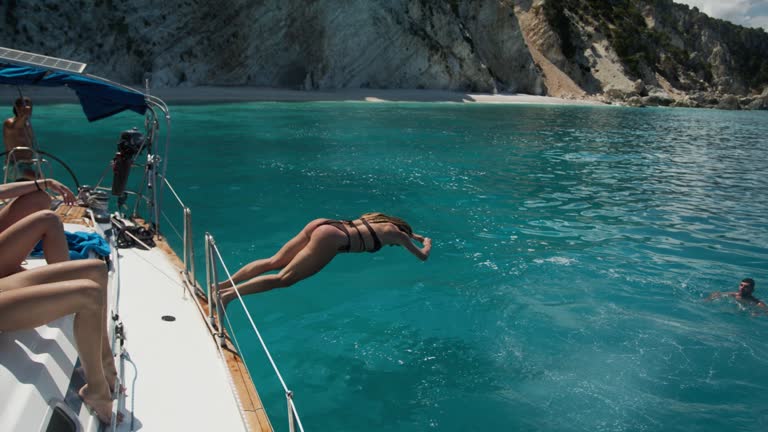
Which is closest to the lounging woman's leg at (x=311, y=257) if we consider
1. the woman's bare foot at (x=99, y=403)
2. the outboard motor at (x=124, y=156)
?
the woman's bare foot at (x=99, y=403)

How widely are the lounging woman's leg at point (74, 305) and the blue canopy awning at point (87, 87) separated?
12.2ft

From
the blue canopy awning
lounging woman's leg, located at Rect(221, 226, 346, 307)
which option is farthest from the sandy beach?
lounging woman's leg, located at Rect(221, 226, 346, 307)

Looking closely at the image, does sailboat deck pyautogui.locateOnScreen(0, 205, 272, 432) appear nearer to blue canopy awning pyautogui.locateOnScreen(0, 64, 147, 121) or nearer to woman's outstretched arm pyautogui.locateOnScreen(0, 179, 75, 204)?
woman's outstretched arm pyautogui.locateOnScreen(0, 179, 75, 204)

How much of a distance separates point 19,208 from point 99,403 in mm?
1981

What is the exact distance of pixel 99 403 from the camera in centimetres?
314

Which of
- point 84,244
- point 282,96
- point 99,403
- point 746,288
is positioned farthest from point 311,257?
point 282,96

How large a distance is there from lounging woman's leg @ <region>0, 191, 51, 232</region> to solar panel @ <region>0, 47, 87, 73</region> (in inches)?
63.2

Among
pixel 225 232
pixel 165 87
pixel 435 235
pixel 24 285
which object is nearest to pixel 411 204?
pixel 435 235

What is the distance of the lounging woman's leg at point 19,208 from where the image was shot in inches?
Result: 166

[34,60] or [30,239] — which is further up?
[34,60]

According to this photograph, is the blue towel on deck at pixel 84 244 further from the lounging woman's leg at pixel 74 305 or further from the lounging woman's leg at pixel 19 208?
the lounging woman's leg at pixel 74 305

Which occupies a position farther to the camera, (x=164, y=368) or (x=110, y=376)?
(x=164, y=368)

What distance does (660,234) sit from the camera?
38.1 feet

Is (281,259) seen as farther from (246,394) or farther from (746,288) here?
(746,288)
